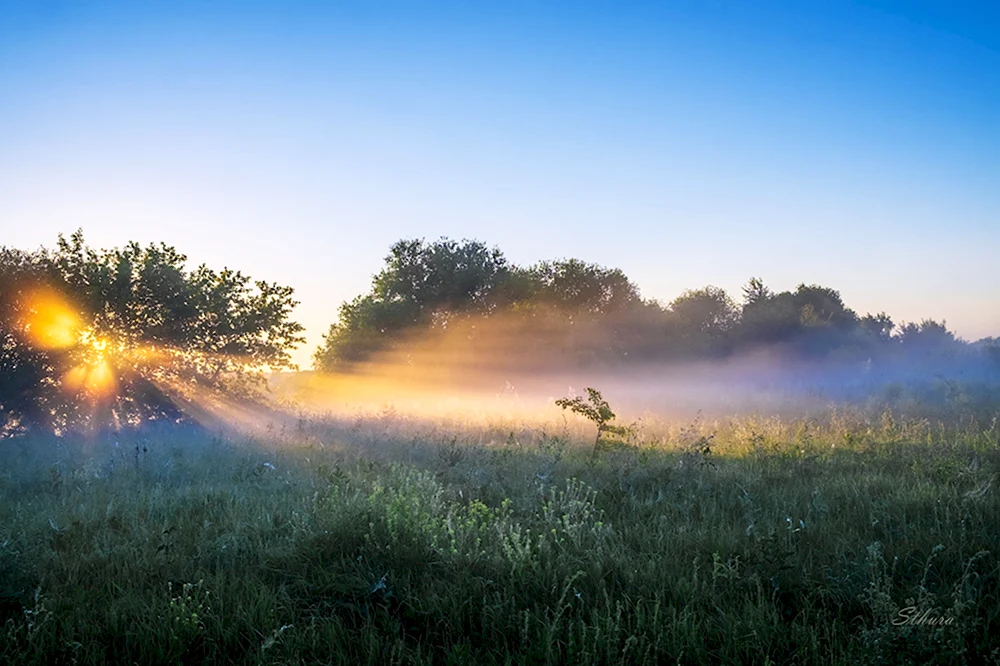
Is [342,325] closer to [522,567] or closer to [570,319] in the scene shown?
[570,319]

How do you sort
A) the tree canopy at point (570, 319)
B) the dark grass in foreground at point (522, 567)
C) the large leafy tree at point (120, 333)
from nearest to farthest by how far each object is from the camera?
the dark grass in foreground at point (522, 567) < the large leafy tree at point (120, 333) < the tree canopy at point (570, 319)

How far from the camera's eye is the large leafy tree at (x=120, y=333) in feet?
44.0

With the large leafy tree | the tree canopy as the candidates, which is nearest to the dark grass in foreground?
the large leafy tree

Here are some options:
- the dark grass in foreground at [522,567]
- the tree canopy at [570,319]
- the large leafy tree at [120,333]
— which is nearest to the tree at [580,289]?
the tree canopy at [570,319]

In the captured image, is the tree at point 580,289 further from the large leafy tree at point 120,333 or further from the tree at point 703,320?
the large leafy tree at point 120,333

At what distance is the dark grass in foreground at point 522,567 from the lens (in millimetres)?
3199

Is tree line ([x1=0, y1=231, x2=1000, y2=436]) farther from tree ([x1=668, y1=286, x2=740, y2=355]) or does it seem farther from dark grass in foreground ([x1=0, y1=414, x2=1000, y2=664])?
dark grass in foreground ([x1=0, y1=414, x2=1000, y2=664])

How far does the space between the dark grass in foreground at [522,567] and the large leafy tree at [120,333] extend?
8.07 m

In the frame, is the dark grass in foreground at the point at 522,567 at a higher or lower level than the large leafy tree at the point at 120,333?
lower

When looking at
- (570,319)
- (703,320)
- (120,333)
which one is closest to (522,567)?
(120,333)

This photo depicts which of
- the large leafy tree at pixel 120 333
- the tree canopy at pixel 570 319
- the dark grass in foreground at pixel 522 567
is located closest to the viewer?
the dark grass in foreground at pixel 522 567

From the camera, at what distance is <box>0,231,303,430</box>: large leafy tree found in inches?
527

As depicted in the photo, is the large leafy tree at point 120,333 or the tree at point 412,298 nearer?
the large leafy tree at point 120,333

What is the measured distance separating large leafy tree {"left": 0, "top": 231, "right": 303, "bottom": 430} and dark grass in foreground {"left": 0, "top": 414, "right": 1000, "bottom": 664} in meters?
8.07
